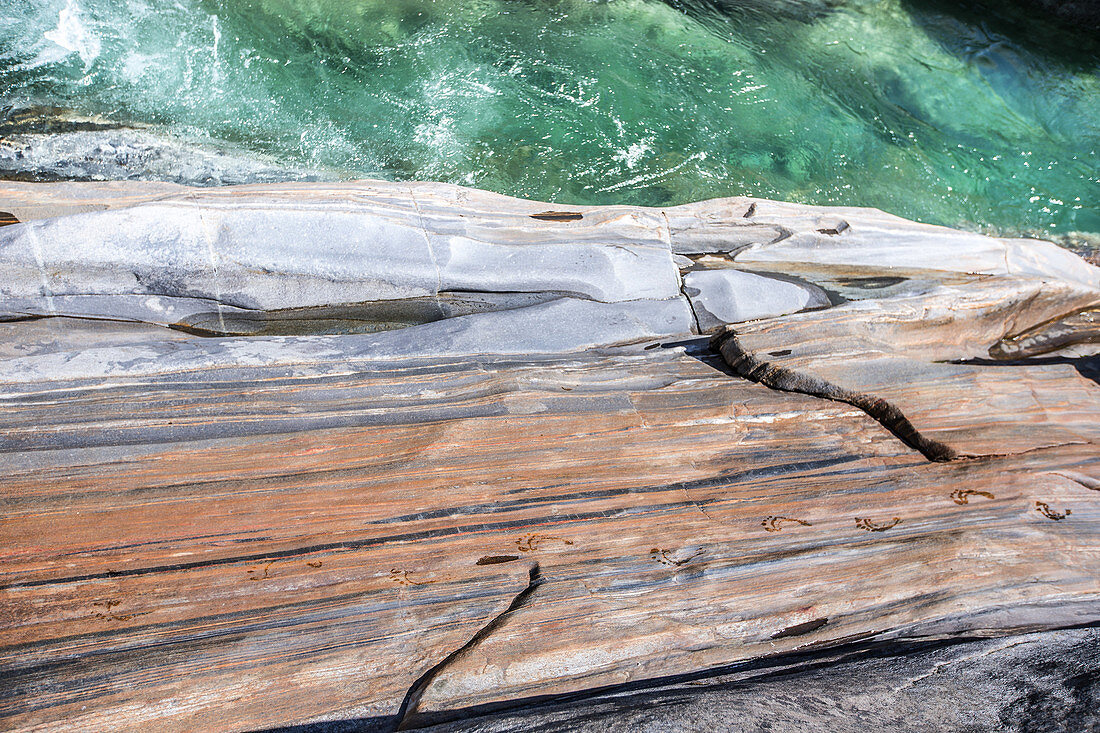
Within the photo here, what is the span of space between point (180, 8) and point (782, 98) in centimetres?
645

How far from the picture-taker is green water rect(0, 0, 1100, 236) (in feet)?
21.0

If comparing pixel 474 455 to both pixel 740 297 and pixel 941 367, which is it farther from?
pixel 941 367

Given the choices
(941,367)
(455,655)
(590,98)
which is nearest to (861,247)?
(941,367)

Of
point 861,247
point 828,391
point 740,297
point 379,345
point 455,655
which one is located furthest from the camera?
point 861,247

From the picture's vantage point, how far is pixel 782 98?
772cm

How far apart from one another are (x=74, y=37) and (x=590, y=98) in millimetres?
5033

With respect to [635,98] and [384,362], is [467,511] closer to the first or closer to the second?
[384,362]

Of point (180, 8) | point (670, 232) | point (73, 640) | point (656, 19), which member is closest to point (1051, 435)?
point (670, 232)

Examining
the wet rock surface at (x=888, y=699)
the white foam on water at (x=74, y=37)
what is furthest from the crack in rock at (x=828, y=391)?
the white foam on water at (x=74, y=37)

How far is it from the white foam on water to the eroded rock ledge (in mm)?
3787

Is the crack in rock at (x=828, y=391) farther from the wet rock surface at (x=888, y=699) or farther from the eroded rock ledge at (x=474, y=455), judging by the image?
the wet rock surface at (x=888, y=699)

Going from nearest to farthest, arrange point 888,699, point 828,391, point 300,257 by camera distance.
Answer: point 888,699 < point 828,391 < point 300,257

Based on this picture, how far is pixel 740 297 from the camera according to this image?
3965 millimetres

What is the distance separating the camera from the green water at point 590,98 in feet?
21.0
